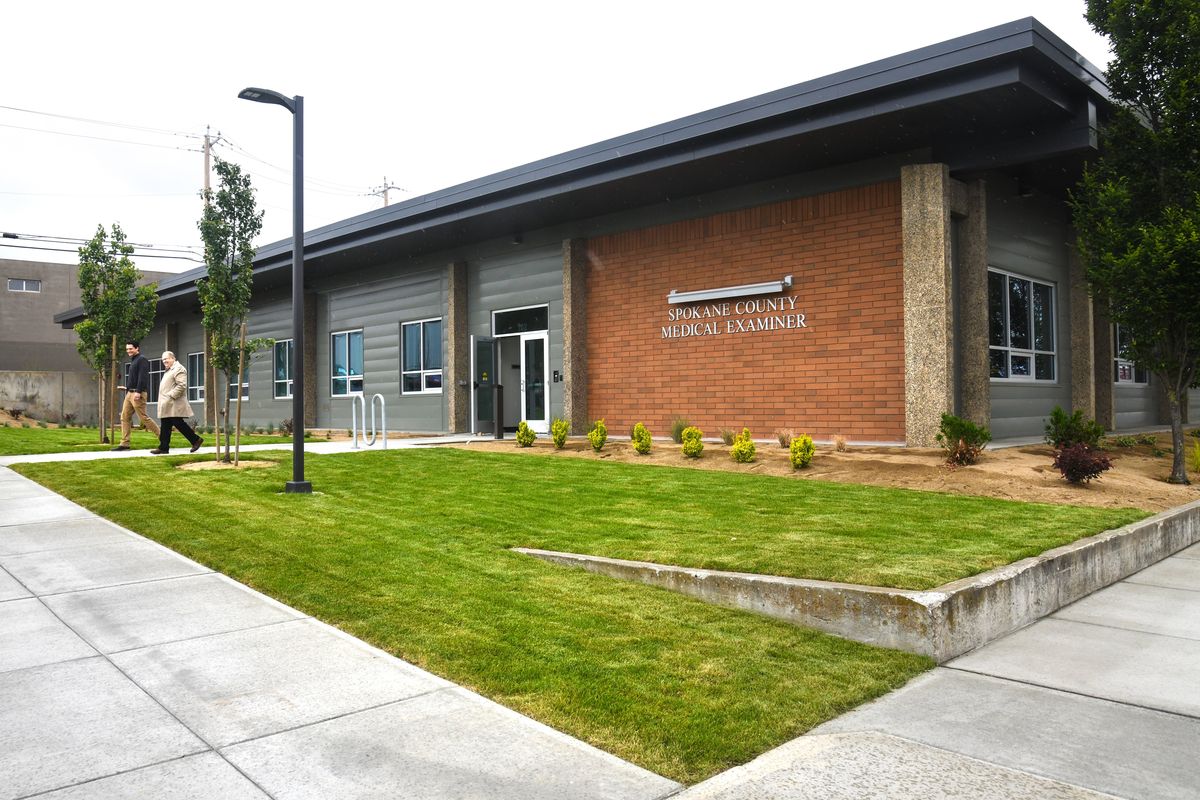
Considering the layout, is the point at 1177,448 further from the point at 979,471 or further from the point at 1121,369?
the point at 1121,369

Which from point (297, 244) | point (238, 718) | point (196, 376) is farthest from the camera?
point (196, 376)

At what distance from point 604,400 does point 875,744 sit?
13.7 metres

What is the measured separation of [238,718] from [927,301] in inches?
440

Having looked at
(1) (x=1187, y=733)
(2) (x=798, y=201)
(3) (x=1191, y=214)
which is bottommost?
(1) (x=1187, y=733)

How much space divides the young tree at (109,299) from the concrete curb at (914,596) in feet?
52.5

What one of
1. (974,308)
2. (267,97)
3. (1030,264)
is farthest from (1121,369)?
(267,97)

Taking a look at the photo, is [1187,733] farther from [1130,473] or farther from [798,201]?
[798,201]

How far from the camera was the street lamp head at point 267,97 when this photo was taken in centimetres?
944

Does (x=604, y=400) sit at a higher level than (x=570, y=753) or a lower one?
higher

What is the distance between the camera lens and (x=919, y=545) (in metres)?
6.45

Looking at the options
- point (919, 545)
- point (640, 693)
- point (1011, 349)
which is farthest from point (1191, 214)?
point (640, 693)

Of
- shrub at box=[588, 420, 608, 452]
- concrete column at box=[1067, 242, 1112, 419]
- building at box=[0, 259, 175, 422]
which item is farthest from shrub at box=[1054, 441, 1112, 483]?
building at box=[0, 259, 175, 422]

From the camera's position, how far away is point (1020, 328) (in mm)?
15023

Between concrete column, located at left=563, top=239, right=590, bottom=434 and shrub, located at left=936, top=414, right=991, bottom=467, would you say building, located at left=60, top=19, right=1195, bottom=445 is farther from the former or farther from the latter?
shrub, located at left=936, top=414, right=991, bottom=467
